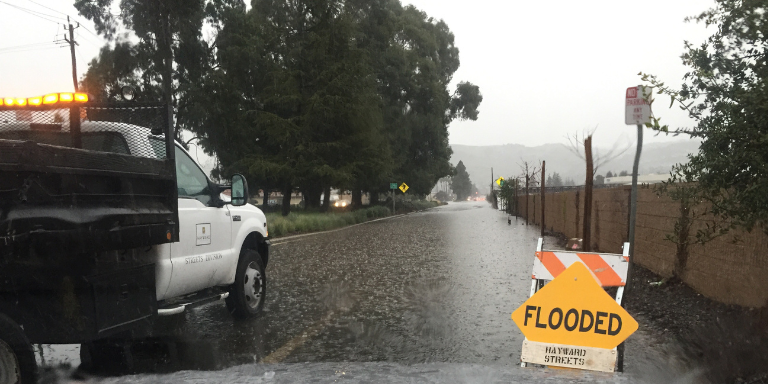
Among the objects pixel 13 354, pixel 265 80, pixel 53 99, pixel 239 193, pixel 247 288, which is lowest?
pixel 247 288

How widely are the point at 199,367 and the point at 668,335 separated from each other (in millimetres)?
4580

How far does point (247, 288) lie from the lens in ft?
23.1

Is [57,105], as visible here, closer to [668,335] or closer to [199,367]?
[199,367]

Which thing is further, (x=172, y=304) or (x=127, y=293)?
(x=172, y=304)

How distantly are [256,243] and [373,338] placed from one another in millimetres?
2019

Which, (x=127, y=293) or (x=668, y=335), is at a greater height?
(x=127, y=293)

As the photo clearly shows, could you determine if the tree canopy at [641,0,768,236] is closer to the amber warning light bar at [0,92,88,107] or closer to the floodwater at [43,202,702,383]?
the floodwater at [43,202,702,383]

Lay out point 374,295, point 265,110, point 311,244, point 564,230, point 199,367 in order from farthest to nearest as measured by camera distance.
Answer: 1. point 265,110
2. point 564,230
3. point 311,244
4. point 374,295
5. point 199,367

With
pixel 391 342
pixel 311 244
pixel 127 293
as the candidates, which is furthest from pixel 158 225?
pixel 311 244

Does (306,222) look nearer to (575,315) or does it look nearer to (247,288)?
(247,288)

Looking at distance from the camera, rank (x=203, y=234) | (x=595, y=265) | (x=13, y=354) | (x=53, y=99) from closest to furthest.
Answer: (x=13, y=354)
(x=53, y=99)
(x=595, y=265)
(x=203, y=234)

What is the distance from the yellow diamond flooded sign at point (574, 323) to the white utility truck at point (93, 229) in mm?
2941

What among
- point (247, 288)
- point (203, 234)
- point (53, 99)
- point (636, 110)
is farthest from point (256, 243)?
point (636, 110)

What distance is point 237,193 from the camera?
6.46 m
